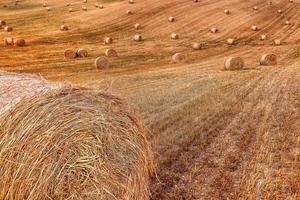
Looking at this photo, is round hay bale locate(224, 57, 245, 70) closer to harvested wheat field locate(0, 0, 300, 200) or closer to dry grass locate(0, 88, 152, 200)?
harvested wheat field locate(0, 0, 300, 200)

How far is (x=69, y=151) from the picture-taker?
6250 mm

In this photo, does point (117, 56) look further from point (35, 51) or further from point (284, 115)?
point (284, 115)

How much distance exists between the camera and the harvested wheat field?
617 centimetres

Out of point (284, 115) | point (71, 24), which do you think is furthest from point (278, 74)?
point (71, 24)

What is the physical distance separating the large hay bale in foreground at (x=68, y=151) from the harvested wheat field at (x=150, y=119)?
0.6 inches

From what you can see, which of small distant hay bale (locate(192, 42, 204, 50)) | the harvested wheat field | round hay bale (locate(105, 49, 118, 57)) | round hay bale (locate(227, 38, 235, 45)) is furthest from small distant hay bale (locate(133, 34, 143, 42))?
round hay bale (locate(227, 38, 235, 45))

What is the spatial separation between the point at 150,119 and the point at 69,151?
628 cm

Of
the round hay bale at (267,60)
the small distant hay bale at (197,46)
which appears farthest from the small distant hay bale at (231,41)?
the round hay bale at (267,60)

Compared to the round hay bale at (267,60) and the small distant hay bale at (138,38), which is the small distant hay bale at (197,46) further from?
the round hay bale at (267,60)

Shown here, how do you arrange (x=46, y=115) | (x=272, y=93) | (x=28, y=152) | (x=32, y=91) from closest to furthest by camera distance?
1. (x=28, y=152)
2. (x=46, y=115)
3. (x=32, y=91)
4. (x=272, y=93)

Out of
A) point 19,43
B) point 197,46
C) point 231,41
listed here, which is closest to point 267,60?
point 197,46

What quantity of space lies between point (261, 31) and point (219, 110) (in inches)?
885

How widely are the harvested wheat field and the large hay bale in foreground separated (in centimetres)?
2

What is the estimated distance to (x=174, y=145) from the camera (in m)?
10.4
